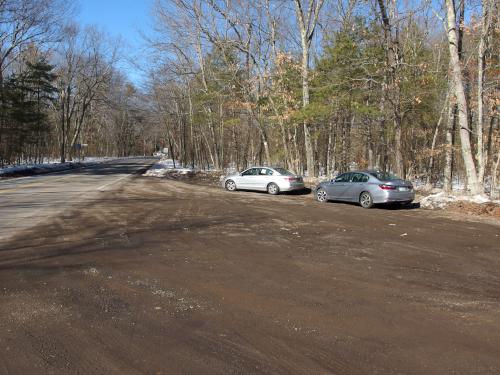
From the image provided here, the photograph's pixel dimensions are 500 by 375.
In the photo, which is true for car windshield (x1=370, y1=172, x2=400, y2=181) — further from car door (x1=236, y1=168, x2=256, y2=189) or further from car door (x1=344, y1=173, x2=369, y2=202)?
car door (x1=236, y1=168, x2=256, y2=189)

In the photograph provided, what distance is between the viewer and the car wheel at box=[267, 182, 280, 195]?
2172cm

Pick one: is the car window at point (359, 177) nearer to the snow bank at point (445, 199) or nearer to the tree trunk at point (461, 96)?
the snow bank at point (445, 199)

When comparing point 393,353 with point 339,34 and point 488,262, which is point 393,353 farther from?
point 339,34

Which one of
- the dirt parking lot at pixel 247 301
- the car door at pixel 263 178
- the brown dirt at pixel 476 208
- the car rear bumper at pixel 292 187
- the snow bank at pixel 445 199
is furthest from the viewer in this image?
the car door at pixel 263 178

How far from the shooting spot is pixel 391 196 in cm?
1602

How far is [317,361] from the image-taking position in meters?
3.89

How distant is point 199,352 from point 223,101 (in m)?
31.5

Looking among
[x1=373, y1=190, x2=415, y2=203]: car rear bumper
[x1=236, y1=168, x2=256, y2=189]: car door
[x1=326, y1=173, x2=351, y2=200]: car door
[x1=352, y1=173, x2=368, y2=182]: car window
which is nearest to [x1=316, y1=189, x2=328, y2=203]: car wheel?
[x1=326, y1=173, x2=351, y2=200]: car door

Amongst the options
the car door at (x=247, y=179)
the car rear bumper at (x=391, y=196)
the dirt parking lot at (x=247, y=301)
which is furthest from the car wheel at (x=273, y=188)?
the dirt parking lot at (x=247, y=301)

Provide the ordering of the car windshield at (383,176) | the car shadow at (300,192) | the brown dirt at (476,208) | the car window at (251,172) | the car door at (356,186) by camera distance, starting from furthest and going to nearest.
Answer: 1. the car window at (251,172)
2. the car shadow at (300,192)
3. the car door at (356,186)
4. the car windshield at (383,176)
5. the brown dirt at (476,208)

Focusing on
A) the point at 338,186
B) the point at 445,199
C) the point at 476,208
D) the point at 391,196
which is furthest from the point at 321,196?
the point at 476,208

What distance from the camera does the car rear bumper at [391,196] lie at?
16031mm

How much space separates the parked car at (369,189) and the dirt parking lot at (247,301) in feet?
17.8

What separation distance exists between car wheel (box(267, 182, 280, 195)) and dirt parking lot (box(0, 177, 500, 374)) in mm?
11033
